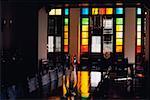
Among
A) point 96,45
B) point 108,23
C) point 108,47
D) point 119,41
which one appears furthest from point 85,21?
point 119,41

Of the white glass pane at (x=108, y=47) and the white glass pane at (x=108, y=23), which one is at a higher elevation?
the white glass pane at (x=108, y=23)

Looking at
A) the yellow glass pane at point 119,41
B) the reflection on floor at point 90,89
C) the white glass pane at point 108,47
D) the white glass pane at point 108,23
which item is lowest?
the reflection on floor at point 90,89

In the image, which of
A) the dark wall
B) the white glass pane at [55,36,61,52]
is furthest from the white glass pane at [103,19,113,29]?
the dark wall

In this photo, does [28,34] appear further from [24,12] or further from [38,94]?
[38,94]

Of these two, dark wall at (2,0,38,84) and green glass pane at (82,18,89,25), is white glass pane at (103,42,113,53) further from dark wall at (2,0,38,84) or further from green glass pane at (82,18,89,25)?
dark wall at (2,0,38,84)

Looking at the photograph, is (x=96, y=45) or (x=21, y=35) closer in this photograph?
(x=21, y=35)

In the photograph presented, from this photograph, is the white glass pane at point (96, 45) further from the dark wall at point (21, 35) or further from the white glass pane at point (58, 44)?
the dark wall at point (21, 35)

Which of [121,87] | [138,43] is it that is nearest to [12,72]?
[121,87]

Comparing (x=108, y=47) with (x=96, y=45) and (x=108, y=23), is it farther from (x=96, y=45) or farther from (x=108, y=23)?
(x=108, y=23)

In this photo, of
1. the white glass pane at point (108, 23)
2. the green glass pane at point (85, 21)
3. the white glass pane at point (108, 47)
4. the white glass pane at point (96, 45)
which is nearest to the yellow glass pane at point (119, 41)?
the white glass pane at point (108, 47)

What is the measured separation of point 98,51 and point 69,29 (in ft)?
6.07

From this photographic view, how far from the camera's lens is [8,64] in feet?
34.3

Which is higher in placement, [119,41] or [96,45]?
[119,41]

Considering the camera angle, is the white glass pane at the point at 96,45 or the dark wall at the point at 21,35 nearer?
the dark wall at the point at 21,35
